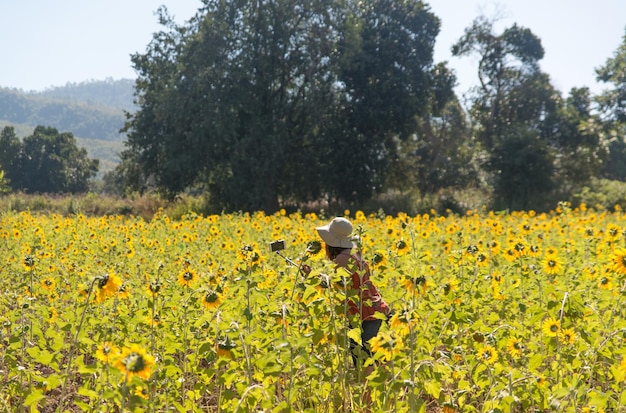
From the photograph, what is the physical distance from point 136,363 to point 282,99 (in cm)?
2112

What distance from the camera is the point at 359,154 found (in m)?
22.1

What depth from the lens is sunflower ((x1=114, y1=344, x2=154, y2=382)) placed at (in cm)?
173

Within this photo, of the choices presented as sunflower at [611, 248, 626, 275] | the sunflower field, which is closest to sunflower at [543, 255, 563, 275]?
the sunflower field

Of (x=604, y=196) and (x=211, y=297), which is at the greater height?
(x=604, y=196)

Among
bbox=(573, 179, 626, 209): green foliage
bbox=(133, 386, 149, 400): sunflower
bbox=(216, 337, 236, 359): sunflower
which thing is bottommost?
bbox=(133, 386, 149, 400): sunflower

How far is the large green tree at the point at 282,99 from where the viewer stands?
821 inches

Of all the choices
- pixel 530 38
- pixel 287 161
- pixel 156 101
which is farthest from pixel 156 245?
pixel 530 38

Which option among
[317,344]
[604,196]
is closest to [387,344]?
[317,344]

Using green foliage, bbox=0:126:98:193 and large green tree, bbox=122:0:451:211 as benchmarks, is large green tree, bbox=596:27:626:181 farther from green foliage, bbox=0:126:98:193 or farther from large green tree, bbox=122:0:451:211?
green foliage, bbox=0:126:98:193

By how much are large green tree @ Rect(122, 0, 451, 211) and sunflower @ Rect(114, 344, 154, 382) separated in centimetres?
1867

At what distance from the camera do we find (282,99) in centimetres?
2236

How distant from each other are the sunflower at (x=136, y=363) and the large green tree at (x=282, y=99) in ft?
61.2

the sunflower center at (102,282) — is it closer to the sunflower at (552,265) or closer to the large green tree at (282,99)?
the sunflower at (552,265)

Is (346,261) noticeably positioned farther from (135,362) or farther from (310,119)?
(310,119)
